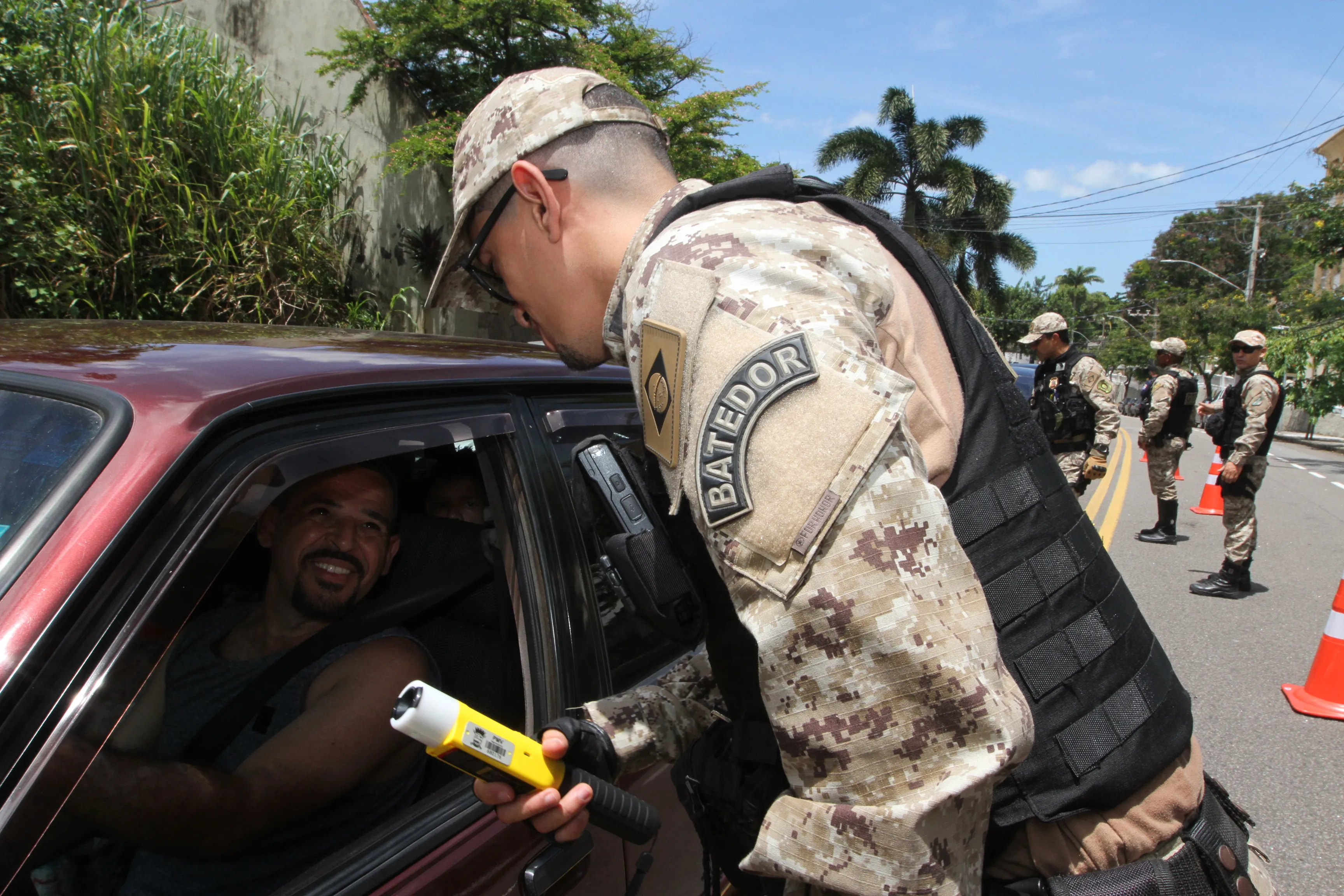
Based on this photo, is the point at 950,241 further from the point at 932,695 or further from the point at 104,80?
the point at 932,695

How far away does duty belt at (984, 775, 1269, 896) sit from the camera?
1.06 metres

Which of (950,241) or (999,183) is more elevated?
(999,183)

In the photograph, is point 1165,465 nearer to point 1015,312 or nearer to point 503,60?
point 503,60

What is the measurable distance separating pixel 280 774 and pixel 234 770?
96 mm

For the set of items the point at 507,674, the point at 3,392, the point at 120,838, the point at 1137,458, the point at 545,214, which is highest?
the point at 545,214

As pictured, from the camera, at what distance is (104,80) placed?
268 inches

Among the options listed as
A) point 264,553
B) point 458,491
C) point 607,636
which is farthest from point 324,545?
point 607,636

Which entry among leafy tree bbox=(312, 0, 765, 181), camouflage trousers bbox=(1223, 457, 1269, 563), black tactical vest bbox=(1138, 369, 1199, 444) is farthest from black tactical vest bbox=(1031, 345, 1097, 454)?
leafy tree bbox=(312, 0, 765, 181)

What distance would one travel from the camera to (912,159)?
3073 cm

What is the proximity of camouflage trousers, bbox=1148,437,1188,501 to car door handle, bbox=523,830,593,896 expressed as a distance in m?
7.82

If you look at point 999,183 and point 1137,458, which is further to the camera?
point 999,183

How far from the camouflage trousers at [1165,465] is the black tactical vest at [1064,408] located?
2.64 ft

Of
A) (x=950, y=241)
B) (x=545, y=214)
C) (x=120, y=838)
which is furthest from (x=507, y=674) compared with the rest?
(x=950, y=241)

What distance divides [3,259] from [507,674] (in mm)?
6690
